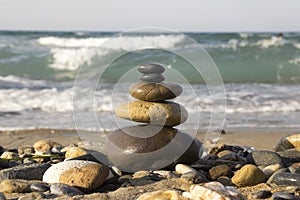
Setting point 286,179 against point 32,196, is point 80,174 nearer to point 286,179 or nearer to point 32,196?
point 32,196

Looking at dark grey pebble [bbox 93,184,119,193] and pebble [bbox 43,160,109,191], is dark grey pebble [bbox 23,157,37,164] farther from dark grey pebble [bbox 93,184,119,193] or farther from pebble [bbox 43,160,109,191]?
dark grey pebble [bbox 93,184,119,193]

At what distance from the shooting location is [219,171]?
4.20 meters

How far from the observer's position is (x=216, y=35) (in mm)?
31594

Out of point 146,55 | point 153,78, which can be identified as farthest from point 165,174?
point 146,55

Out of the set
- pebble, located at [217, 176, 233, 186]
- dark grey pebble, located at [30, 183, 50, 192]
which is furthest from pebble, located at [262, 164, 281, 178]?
dark grey pebble, located at [30, 183, 50, 192]

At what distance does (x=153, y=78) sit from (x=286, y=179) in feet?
4.76

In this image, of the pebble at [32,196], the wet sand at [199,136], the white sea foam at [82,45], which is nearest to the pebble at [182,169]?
the pebble at [32,196]

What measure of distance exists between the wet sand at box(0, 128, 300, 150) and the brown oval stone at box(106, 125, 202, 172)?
3300mm

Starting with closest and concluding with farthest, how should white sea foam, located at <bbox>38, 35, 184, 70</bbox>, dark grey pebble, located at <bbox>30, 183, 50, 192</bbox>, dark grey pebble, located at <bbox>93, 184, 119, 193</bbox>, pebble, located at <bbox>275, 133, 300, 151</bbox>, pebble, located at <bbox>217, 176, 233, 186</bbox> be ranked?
dark grey pebble, located at <bbox>30, 183, 50, 192</bbox>
dark grey pebble, located at <bbox>93, 184, 119, 193</bbox>
pebble, located at <bbox>217, 176, 233, 186</bbox>
pebble, located at <bbox>275, 133, 300, 151</bbox>
white sea foam, located at <bbox>38, 35, 184, 70</bbox>

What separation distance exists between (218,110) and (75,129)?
342cm

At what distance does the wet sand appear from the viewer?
7613 millimetres

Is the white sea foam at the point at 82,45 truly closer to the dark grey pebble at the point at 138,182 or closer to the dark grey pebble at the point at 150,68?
the dark grey pebble at the point at 150,68

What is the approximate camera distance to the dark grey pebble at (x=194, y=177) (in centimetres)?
389

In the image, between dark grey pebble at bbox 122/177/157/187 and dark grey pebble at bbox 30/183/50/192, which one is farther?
dark grey pebble at bbox 122/177/157/187
